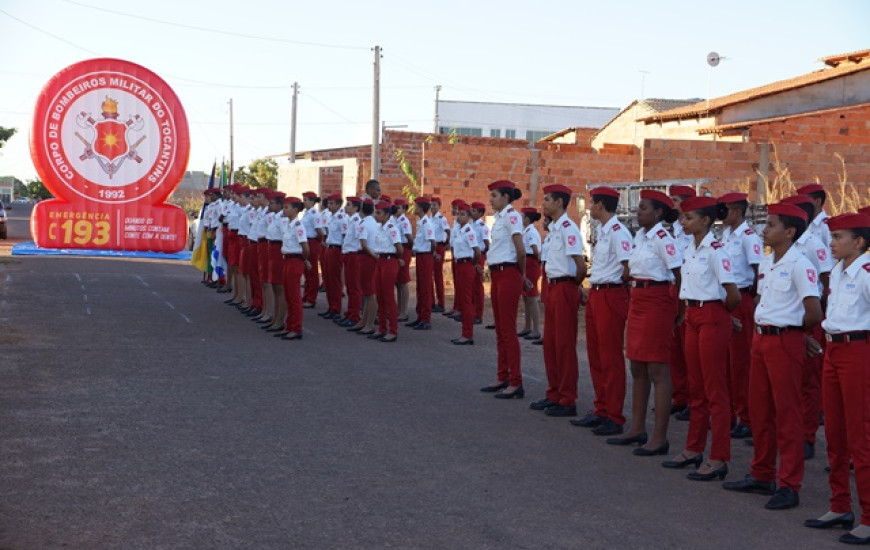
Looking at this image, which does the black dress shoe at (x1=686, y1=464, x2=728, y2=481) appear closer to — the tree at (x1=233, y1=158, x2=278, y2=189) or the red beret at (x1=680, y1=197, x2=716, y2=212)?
the red beret at (x1=680, y1=197, x2=716, y2=212)

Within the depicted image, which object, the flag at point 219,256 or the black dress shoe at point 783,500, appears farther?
the flag at point 219,256

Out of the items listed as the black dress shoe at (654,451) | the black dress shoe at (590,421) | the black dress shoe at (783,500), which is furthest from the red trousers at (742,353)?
the black dress shoe at (783,500)

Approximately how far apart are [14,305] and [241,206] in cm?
432

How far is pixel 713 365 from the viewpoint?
7.70 metres

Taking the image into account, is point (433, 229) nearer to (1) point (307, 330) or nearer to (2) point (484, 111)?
(1) point (307, 330)

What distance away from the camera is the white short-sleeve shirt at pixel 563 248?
32.2 ft

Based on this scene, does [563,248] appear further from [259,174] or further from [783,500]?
[259,174]

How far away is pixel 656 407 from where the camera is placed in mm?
8453

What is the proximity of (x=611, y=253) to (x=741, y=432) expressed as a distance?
1.91 meters

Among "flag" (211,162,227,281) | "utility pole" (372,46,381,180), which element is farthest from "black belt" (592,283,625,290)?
"utility pole" (372,46,381,180)

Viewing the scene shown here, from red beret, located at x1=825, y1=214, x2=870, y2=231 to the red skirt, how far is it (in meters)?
1.97

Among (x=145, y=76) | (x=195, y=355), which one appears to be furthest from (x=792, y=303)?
(x=145, y=76)

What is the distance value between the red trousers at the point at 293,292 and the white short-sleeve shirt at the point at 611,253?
6316 millimetres

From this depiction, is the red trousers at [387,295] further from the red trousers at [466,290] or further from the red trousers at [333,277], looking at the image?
the red trousers at [333,277]
